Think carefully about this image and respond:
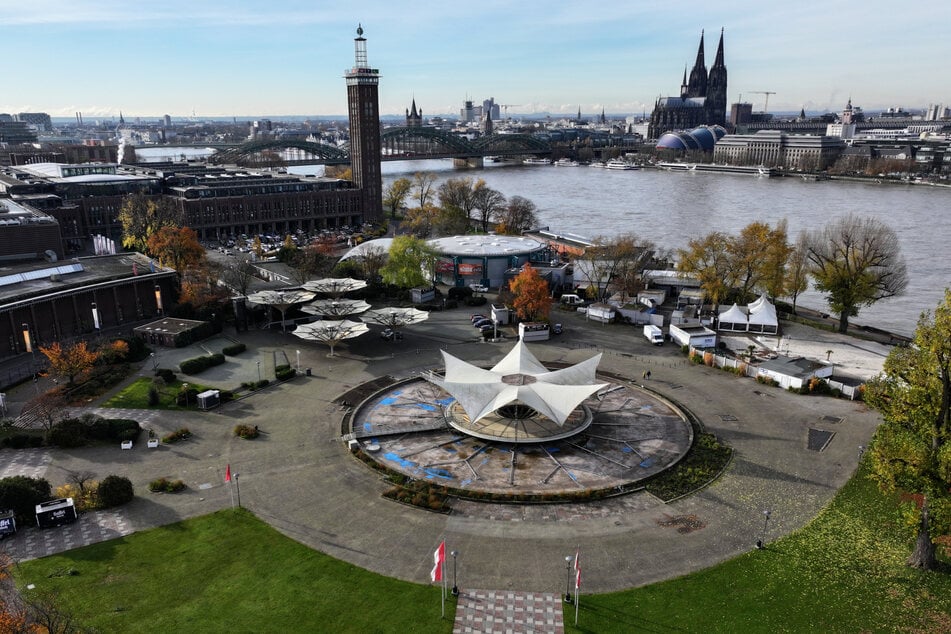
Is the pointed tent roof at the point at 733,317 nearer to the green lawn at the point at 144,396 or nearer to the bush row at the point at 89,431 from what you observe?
the green lawn at the point at 144,396

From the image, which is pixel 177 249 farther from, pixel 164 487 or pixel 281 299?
pixel 164 487

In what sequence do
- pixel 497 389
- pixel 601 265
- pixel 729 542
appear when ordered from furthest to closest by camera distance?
1. pixel 601 265
2. pixel 497 389
3. pixel 729 542

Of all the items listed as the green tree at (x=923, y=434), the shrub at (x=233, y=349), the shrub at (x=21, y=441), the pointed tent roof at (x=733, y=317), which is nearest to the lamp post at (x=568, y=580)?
the green tree at (x=923, y=434)

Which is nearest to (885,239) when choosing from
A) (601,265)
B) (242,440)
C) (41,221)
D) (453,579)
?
(601,265)

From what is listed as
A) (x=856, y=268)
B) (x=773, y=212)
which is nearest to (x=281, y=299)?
(x=856, y=268)

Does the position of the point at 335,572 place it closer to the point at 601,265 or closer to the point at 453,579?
the point at 453,579

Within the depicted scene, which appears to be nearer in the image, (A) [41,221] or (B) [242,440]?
(B) [242,440]
